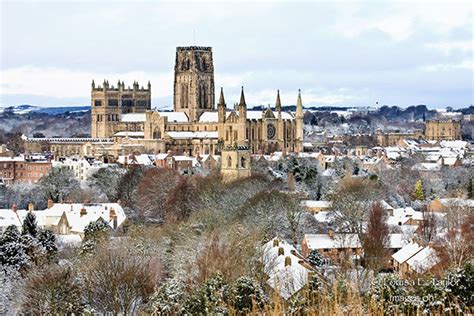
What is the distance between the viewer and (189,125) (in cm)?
12381

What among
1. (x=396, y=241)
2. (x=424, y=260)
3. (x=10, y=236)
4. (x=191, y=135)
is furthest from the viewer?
(x=191, y=135)

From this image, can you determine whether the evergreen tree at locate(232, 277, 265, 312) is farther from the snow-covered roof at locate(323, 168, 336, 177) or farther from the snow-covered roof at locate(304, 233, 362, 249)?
the snow-covered roof at locate(323, 168, 336, 177)

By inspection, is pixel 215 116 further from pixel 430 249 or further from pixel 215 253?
pixel 215 253

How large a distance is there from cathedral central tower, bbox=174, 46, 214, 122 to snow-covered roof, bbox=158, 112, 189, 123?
696 millimetres

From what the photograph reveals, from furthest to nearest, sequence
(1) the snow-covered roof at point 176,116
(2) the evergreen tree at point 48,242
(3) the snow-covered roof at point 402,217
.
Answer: (1) the snow-covered roof at point 176,116, (3) the snow-covered roof at point 402,217, (2) the evergreen tree at point 48,242

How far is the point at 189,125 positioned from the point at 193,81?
215 inches

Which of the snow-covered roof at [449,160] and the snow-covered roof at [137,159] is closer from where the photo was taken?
the snow-covered roof at [137,159]

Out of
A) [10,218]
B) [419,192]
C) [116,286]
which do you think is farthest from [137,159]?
[116,286]

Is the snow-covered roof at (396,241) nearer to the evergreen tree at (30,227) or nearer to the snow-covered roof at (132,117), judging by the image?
the evergreen tree at (30,227)

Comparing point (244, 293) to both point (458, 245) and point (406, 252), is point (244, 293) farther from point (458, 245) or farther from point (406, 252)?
point (406, 252)

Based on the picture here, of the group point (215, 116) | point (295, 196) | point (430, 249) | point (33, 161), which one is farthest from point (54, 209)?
point (215, 116)

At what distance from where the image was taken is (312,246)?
169ft

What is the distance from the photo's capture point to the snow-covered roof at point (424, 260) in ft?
138

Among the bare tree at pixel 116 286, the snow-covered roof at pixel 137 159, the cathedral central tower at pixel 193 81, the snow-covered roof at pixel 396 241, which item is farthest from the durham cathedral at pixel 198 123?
the bare tree at pixel 116 286
